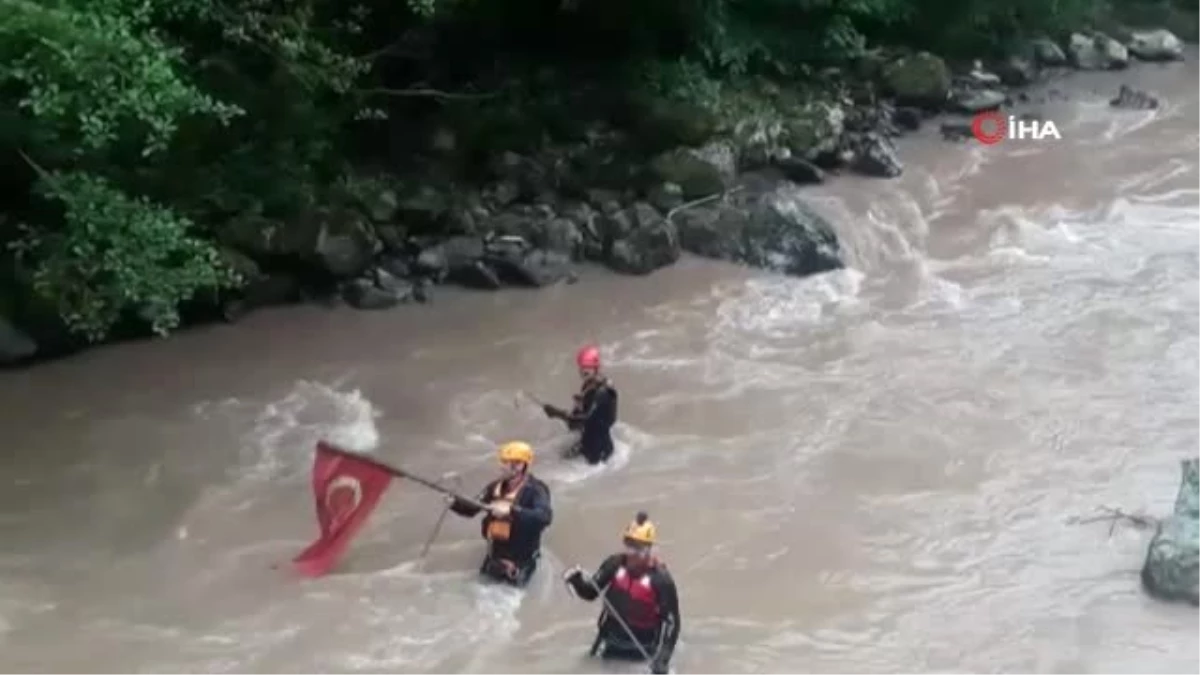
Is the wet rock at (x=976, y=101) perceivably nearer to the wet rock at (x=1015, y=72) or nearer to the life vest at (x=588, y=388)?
the wet rock at (x=1015, y=72)

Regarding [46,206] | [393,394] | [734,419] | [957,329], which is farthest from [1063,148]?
[46,206]

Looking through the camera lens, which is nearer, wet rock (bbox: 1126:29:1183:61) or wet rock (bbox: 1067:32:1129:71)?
wet rock (bbox: 1067:32:1129:71)

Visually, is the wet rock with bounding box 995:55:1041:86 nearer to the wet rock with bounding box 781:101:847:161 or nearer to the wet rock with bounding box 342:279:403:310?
the wet rock with bounding box 781:101:847:161

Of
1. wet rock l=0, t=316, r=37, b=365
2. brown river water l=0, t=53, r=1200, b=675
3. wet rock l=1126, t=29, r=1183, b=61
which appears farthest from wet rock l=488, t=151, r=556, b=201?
wet rock l=1126, t=29, r=1183, b=61

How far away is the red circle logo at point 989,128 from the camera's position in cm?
2278

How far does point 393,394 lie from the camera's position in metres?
14.7

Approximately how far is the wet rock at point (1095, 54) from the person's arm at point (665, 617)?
1872 centimetres

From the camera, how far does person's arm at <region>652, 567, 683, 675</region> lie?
1011cm

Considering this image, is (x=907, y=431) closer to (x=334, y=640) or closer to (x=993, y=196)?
(x=334, y=640)

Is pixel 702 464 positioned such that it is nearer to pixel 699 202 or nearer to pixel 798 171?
pixel 699 202

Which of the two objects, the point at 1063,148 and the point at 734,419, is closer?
the point at 734,419

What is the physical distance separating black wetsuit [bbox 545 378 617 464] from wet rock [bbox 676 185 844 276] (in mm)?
4994

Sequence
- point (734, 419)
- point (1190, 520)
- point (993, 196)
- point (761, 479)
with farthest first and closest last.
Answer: point (993, 196)
point (734, 419)
point (761, 479)
point (1190, 520)

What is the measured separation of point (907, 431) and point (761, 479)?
1.55m
